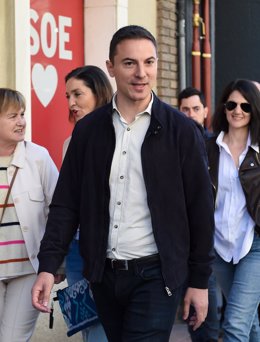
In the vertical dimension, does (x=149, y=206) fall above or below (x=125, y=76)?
below

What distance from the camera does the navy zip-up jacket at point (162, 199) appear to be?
347 cm

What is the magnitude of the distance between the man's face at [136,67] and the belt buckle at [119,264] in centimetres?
70

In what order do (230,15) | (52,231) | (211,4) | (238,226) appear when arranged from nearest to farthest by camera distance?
(52,231) < (238,226) < (211,4) < (230,15)

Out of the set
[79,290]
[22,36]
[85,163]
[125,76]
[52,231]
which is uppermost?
[22,36]

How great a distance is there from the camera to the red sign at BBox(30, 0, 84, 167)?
24.0 ft

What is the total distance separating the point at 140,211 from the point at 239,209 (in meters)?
1.60

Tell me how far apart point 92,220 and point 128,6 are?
524cm

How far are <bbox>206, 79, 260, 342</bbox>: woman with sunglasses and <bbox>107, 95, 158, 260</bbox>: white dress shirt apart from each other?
153 cm

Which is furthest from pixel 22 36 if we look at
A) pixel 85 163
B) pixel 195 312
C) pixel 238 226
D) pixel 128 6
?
pixel 195 312

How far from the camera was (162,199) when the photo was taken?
3459 millimetres

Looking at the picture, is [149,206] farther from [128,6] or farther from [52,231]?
[128,6]

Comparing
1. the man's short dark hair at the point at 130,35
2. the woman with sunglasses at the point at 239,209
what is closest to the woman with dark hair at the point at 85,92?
the woman with sunglasses at the point at 239,209

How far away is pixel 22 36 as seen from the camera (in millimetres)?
6598

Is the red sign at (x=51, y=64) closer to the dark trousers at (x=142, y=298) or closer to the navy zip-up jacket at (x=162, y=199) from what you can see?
the navy zip-up jacket at (x=162, y=199)
